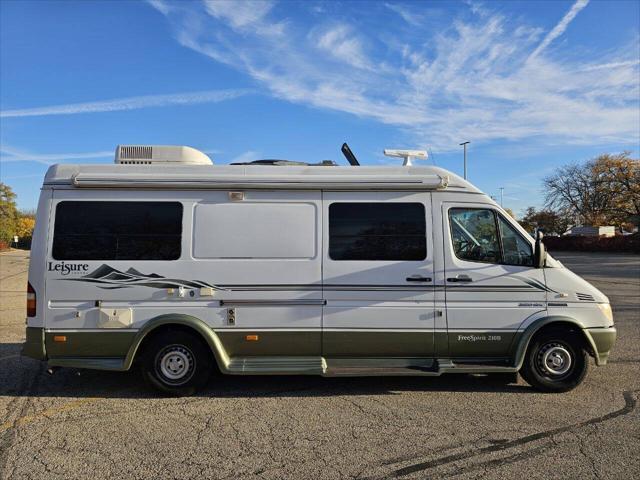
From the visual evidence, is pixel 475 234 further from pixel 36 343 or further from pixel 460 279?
pixel 36 343

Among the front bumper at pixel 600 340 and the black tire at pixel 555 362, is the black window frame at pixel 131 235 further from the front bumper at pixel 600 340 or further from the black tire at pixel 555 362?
the front bumper at pixel 600 340

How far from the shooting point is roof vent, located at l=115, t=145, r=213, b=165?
593cm

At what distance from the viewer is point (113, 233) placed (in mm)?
5469

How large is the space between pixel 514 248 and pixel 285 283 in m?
2.67

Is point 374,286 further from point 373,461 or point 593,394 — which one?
point 593,394

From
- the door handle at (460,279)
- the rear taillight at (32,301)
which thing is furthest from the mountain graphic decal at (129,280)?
the door handle at (460,279)

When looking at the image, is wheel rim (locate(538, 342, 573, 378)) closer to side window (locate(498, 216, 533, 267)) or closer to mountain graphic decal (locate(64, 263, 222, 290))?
side window (locate(498, 216, 533, 267))

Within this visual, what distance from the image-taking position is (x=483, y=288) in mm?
5535

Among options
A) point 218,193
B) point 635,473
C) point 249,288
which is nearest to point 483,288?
point 635,473

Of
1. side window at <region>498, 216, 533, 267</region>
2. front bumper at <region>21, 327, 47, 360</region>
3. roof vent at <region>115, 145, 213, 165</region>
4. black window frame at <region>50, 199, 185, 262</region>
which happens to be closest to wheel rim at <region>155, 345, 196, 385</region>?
black window frame at <region>50, 199, 185, 262</region>

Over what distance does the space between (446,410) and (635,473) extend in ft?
5.62

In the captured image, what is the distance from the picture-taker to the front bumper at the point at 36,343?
17.6 ft

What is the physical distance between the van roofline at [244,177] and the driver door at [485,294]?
0.62 meters

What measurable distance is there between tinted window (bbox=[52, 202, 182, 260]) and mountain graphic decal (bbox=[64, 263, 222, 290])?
0.52ft
